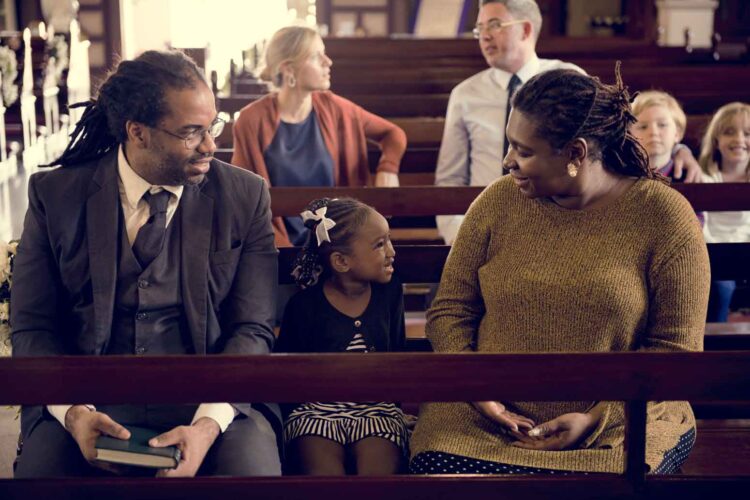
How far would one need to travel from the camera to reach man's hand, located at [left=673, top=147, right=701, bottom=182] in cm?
412

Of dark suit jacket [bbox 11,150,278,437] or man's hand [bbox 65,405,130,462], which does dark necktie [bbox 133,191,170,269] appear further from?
man's hand [bbox 65,405,130,462]

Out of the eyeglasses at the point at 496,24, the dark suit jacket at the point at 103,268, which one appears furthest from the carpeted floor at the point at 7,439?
the eyeglasses at the point at 496,24

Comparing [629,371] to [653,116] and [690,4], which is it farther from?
[690,4]

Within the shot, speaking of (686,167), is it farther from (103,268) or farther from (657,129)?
(103,268)

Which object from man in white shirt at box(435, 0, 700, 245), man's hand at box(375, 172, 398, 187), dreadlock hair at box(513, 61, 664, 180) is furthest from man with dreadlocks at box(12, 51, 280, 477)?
man in white shirt at box(435, 0, 700, 245)

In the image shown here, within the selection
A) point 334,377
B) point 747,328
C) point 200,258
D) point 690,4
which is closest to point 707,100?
point 747,328

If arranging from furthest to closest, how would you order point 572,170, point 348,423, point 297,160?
point 297,160 → point 348,423 → point 572,170

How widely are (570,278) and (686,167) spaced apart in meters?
2.16

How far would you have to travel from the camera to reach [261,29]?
14.8m

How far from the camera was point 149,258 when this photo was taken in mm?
2326

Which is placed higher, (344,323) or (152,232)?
(152,232)

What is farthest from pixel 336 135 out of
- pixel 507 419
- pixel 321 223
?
pixel 507 419

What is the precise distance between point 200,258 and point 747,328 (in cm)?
307

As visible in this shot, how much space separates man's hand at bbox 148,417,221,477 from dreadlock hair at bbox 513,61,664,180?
0.98 metres
